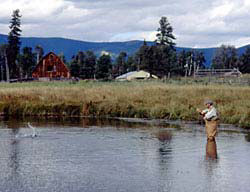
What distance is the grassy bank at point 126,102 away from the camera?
3112cm

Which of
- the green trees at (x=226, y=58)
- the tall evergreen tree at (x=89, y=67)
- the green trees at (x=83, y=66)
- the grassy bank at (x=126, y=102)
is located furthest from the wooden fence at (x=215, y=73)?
the green trees at (x=226, y=58)

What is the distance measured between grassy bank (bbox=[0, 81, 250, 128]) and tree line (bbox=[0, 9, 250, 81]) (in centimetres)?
3908

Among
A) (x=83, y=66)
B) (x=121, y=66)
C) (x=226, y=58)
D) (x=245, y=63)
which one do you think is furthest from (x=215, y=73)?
(x=121, y=66)

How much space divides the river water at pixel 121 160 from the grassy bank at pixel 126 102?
17.6 feet

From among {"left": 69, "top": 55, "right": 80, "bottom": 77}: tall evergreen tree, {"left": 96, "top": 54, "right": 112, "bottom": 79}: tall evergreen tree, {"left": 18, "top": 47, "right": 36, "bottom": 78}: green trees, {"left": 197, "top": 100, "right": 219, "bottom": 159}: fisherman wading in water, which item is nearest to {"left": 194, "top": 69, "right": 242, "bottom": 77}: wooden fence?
{"left": 69, "top": 55, "right": 80, "bottom": 77}: tall evergreen tree

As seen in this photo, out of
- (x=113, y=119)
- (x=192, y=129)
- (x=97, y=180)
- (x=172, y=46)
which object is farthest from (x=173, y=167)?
(x=172, y=46)

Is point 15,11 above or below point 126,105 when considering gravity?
above

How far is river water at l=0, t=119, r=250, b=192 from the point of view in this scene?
13375 mm

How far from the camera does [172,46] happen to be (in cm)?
9900

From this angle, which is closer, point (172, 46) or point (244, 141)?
point (244, 141)

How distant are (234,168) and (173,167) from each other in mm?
1623

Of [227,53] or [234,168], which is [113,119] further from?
[227,53]

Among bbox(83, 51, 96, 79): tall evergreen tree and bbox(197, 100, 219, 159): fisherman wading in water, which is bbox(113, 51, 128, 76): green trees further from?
bbox(197, 100, 219, 159): fisherman wading in water

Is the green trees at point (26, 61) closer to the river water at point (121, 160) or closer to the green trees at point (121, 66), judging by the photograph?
the green trees at point (121, 66)
